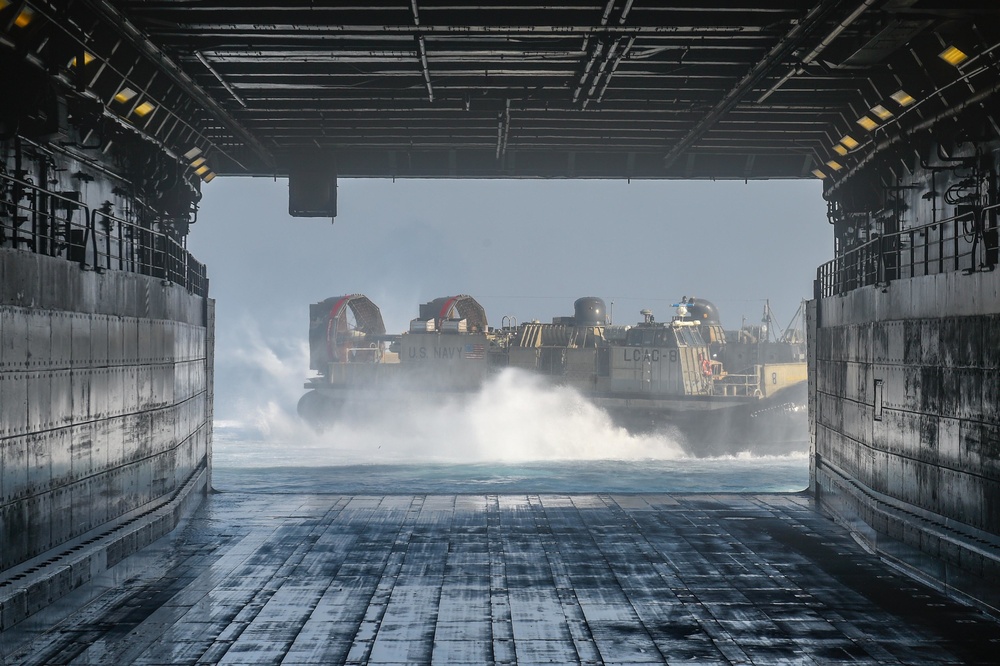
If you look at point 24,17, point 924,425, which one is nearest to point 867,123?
point 924,425

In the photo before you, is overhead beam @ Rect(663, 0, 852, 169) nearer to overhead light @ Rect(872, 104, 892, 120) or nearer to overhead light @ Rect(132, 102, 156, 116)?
overhead light @ Rect(872, 104, 892, 120)

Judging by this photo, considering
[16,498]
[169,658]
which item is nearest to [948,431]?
[169,658]

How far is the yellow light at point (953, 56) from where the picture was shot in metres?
13.8

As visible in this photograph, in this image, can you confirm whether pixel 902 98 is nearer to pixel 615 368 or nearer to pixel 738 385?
pixel 738 385

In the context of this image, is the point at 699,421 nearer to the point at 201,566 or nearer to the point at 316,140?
the point at 316,140

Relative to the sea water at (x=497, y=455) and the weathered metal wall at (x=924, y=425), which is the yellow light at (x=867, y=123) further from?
the sea water at (x=497, y=455)

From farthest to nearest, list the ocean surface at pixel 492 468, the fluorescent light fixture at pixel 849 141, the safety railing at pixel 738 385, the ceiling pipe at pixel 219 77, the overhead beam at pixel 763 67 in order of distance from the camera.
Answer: the safety railing at pixel 738 385 → the ocean surface at pixel 492 468 → the fluorescent light fixture at pixel 849 141 → the ceiling pipe at pixel 219 77 → the overhead beam at pixel 763 67

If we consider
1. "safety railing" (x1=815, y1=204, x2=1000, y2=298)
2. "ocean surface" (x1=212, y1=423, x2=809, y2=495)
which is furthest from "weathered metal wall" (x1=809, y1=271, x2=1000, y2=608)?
"ocean surface" (x1=212, y1=423, x2=809, y2=495)

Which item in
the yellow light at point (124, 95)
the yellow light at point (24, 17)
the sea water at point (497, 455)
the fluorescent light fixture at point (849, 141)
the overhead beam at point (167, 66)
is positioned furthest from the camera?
the sea water at point (497, 455)

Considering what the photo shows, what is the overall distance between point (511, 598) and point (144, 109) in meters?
11.3

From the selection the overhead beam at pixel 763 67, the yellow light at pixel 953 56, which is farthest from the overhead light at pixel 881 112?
the yellow light at pixel 953 56

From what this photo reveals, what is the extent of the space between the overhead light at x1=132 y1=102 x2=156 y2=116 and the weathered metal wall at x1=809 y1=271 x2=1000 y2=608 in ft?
42.0

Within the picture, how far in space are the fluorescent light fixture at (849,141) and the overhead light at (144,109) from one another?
42.9 feet

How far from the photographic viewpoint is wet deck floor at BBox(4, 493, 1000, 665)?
8.94 m
